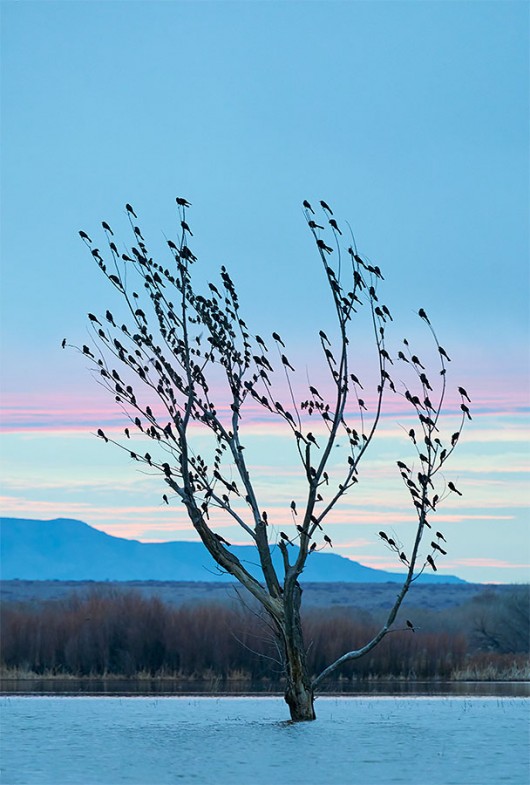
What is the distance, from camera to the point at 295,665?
2164cm

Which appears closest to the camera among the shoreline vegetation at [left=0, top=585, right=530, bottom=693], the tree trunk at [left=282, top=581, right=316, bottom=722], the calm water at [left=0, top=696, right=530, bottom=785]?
the calm water at [left=0, top=696, right=530, bottom=785]

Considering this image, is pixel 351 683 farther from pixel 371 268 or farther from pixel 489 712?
pixel 371 268

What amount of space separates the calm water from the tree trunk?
0.38 meters

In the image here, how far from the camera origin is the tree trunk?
2145cm

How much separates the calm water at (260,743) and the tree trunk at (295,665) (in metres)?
0.38

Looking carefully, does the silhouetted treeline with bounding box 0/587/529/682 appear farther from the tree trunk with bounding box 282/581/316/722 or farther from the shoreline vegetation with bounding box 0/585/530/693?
the tree trunk with bounding box 282/581/316/722

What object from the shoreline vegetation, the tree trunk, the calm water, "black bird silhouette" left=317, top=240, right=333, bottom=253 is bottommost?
the calm water

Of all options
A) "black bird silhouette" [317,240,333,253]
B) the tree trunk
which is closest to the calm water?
the tree trunk

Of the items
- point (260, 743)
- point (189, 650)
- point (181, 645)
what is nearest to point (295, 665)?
point (260, 743)

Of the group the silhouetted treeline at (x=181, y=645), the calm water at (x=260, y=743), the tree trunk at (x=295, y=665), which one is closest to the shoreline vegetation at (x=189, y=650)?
the silhouetted treeline at (x=181, y=645)

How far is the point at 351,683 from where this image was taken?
35.2 m

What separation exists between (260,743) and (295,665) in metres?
2.60

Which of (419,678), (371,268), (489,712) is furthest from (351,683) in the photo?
(371,268)

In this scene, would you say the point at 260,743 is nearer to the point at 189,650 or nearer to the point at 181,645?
the point at 189,650
